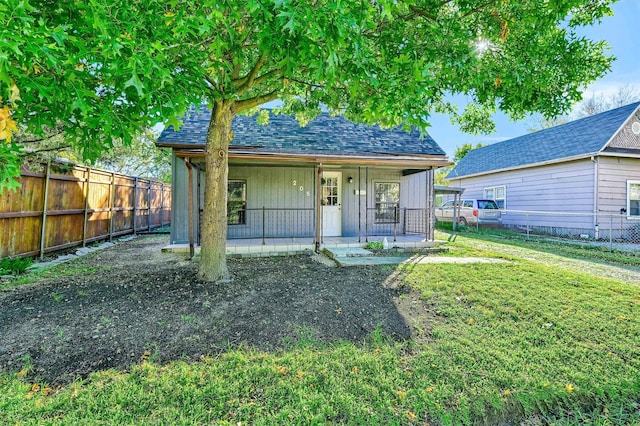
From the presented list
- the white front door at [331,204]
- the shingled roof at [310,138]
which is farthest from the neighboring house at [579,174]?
the white front door at [331,204]

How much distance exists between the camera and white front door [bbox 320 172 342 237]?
9562 millimetres

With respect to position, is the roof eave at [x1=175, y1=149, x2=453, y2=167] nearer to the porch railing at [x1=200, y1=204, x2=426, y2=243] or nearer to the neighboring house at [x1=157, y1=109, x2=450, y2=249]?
the neighboring house at [x1=157, y1=109, x2=450, y2=249]

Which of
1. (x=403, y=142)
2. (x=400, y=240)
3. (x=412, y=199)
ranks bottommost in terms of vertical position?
(x=400, y=240)

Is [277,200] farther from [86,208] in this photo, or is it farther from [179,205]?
[86,208]

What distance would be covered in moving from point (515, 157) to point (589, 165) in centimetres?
367

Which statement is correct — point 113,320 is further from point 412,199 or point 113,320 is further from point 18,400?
point 412,199

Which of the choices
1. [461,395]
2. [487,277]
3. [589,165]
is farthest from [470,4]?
[589,165]

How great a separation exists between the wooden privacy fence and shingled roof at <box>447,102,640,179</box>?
15.6m

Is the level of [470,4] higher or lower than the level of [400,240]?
higher

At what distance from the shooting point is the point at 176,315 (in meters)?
3.57

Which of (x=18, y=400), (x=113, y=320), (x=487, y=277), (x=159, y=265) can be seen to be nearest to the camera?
(x=18, y=400)

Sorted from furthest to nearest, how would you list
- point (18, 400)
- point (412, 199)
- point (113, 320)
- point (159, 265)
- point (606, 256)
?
point (412, 199), point (606, 256), point (159, 265), point (113, 320), point (18, 400)

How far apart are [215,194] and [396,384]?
12.2 feet

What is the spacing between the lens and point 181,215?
820cm
